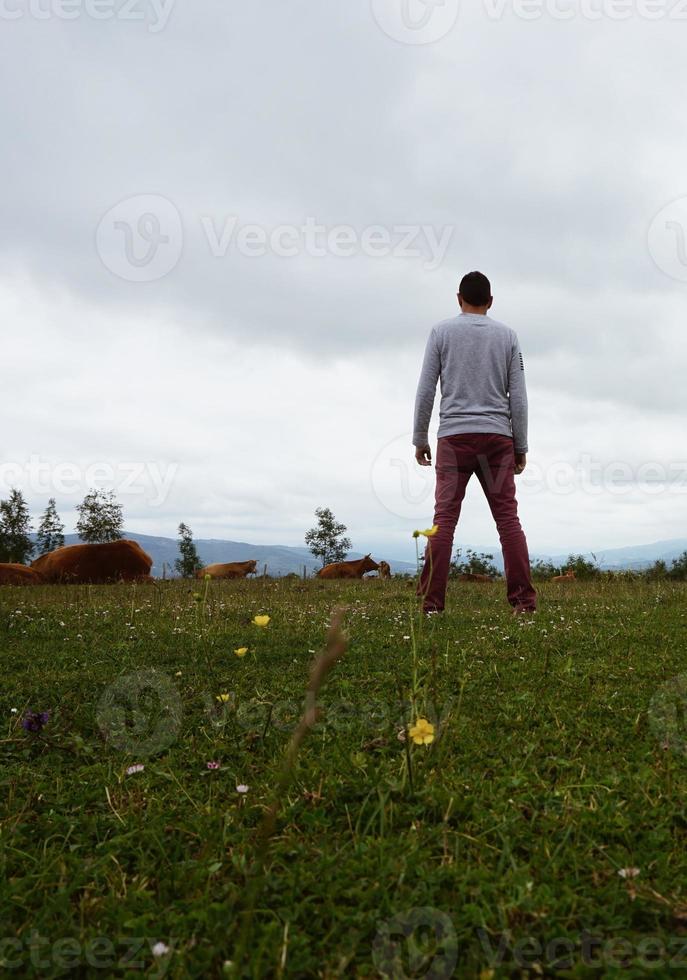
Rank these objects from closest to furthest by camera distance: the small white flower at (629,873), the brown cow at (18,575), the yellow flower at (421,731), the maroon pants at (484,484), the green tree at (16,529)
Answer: the small white flower at (629,873), the yellow flower at (421,731), the maroon pants at (484,484), the brown cow at (18,575), the green tree at (16,529)

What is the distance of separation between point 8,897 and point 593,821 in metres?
1.76

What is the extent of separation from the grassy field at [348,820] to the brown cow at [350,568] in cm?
1235

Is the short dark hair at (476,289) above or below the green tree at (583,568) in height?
above

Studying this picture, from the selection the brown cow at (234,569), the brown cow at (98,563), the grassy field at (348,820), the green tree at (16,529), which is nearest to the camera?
the grassy field at (348,820)

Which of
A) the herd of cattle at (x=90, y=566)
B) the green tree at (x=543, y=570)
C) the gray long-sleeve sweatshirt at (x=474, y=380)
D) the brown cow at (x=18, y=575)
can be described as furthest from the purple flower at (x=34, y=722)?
the green tree at (x=543, y=570)

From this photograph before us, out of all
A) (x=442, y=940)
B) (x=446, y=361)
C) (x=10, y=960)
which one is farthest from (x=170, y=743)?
(x=446, y=361)

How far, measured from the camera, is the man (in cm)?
621

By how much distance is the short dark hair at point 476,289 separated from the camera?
6.60 m

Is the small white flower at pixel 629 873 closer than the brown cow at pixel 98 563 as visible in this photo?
Yes

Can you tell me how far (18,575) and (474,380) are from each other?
1029 cm

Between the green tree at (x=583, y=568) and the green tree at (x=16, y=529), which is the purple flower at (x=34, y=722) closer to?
the green tree at (x=583, y=568)

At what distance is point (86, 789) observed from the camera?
2.50m

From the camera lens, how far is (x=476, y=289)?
6617mm

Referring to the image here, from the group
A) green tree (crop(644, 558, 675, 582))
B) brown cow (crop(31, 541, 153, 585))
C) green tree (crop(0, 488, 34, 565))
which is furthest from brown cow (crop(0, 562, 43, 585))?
green tree (crop(0, 488, 34, 565))
